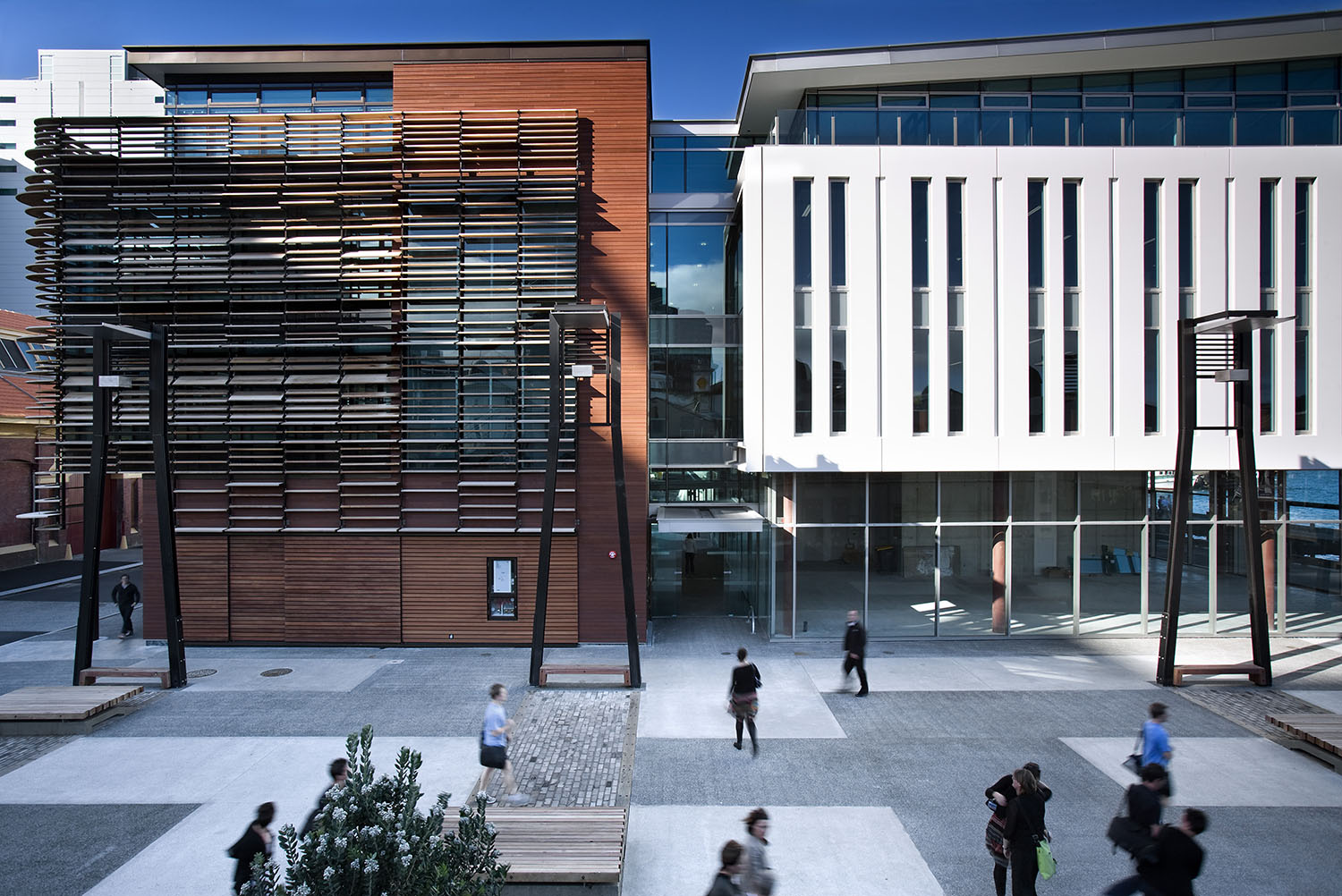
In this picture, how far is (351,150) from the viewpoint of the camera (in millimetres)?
16234

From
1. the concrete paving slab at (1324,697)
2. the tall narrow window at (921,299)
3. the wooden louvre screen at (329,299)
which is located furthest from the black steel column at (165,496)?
the concrete paving slab at (1324,697)

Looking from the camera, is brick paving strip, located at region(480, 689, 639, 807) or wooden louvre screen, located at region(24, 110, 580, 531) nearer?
brick paving strip, located at region(480, 689, 639, 807)

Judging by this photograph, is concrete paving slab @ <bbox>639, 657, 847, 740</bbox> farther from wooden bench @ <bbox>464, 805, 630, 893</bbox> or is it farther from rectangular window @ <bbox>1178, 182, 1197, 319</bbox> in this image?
rectangular window @ <bbox>1178, 182, 1197, 319</bbox>

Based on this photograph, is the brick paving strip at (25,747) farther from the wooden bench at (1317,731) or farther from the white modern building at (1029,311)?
the wooden bench at (1317,731)

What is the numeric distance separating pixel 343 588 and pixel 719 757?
9.83 m

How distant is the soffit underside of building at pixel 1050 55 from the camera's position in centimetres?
1600

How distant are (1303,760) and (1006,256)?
10516 mm

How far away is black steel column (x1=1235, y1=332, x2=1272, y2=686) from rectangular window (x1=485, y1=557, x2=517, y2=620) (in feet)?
45.9

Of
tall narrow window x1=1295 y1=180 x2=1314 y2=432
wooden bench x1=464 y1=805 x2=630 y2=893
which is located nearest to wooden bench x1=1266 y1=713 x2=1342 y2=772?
tall narrow window x1=1295 y1=180 x2=1314 y2=432

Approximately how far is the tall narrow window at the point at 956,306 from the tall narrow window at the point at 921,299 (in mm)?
466

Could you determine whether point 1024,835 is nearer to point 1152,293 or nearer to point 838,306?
point 838,306

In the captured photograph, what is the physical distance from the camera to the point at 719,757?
10.4 metres

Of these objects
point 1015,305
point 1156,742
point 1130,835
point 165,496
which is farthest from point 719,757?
point 1015,305

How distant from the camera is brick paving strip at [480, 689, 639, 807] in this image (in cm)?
927
